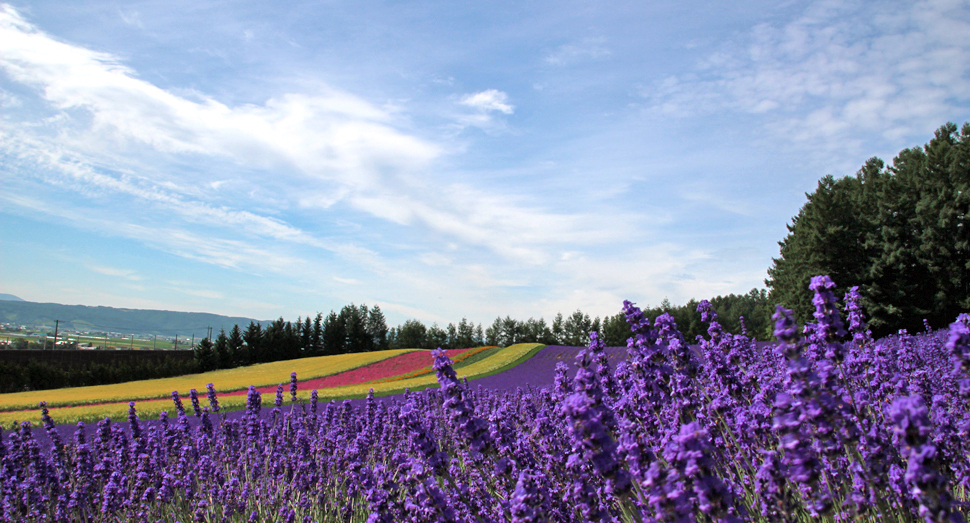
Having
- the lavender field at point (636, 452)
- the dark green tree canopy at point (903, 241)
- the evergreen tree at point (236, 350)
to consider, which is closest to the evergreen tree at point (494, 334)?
the evergreen tree at point (236, 350)

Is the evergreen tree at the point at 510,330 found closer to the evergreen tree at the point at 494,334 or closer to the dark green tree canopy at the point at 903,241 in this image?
the evergreen tree at the point at 494,334

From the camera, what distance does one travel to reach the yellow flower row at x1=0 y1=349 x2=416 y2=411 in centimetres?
2186

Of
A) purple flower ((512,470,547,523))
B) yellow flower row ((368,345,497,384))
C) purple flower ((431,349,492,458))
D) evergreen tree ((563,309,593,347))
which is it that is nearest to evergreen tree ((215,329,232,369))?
yellow flower row ((368,345,497,384))

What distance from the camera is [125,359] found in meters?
38.4

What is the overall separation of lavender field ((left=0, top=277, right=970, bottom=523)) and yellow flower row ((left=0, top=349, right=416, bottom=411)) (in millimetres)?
10539

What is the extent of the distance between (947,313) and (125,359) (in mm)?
56931

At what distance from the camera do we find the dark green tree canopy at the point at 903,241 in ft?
88.6

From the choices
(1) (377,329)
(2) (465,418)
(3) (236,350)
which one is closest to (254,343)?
(3) (236,350)

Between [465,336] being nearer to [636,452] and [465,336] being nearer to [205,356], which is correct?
[205,356]

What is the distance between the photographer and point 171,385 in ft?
98.8

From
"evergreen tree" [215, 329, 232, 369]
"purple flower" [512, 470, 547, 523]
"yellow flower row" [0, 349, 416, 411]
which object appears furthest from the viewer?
"evergreen tree" [215, 329, 232, 369]

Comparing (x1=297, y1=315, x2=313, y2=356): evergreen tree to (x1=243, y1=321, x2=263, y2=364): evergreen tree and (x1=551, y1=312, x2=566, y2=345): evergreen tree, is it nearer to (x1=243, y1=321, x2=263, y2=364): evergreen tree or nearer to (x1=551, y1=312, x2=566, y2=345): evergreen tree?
(x1=243, y1=321, x2=263, y2=364): evergreen tree

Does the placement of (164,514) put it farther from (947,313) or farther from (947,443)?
(947,313)

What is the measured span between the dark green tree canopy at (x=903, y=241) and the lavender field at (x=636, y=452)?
2584 centimetres
